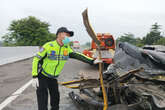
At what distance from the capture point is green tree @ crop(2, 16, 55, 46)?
36.4m

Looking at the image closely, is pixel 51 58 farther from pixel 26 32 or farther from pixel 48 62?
pixel 26 32

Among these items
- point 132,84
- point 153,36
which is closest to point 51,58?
point 132,84

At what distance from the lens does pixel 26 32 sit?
36.4m

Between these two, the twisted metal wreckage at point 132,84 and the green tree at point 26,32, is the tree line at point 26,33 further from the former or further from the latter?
the twisted metal wreckage at point 132,84

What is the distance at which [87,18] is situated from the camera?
2047mm

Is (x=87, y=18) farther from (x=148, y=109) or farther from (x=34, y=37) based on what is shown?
(x=34, y=37)

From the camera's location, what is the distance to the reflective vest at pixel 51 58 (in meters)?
2.65

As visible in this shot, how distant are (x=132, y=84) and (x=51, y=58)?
1.48 metres

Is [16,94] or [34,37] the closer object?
[16,94]

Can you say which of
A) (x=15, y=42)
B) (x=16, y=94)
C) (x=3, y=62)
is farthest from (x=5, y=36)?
(x=16, y=94)

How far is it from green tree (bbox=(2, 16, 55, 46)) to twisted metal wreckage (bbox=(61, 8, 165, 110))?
3604 cm

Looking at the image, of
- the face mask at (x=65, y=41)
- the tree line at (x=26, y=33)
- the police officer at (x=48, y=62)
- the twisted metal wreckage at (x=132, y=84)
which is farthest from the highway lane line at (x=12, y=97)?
the tree line at (x=26, y=33)

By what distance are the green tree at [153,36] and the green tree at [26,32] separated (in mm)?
28650

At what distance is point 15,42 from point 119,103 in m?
39.1
